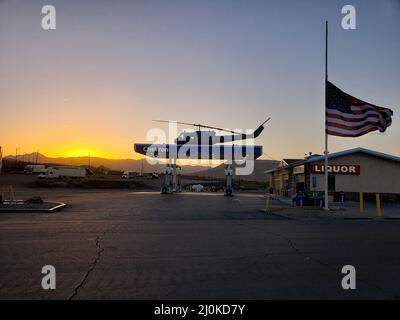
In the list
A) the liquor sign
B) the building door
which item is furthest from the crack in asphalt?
the building door

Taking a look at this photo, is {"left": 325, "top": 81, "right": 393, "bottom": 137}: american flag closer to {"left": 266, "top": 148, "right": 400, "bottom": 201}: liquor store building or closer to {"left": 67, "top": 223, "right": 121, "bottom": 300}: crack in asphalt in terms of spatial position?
{"left": 67, "top": 223, "right": 121, "bottom": 300}: crack in asphalt

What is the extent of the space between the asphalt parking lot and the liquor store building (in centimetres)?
Answer: 2691

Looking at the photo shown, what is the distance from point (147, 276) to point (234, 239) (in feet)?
17.7

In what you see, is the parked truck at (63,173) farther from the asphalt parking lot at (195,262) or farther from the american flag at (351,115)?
the asphalt parking lot at (195,262)

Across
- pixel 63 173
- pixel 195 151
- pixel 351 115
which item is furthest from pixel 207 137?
pixel 63 173

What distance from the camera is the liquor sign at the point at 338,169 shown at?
4119 cm

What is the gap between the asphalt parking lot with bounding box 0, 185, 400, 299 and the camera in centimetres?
659

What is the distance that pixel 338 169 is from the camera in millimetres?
41750

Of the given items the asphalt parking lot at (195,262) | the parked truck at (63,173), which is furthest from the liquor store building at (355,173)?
the parked truck at (63,173)

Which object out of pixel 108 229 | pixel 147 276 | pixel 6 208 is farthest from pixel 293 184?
pixel 147 276

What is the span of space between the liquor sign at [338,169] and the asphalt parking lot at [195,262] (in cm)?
2665

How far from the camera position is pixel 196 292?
6.54 meters

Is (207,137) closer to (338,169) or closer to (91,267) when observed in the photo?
(338,169)
